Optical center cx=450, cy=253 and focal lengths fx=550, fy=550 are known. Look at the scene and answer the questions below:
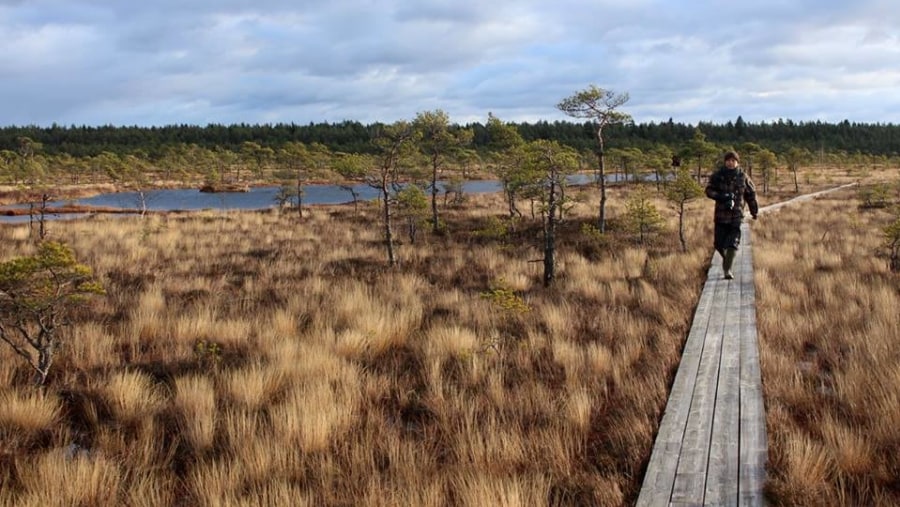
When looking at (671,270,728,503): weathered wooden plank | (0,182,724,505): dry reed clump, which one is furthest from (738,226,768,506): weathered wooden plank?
(0,182,724,505): dry reed clump

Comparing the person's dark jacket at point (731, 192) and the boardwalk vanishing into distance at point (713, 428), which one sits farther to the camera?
the person's dark jacket at point (731, 192)

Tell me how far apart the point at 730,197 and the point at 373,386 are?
6732 mm

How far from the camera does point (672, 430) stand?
3.97 meters

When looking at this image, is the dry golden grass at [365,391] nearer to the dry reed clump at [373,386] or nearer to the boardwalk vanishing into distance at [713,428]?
the dry reed clump at [373,386]

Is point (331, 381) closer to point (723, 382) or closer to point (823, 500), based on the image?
point (723, 382)

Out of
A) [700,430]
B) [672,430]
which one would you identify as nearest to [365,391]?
[672,430]

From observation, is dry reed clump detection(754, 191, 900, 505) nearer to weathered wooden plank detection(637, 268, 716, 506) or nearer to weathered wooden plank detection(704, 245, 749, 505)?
weathered wooden plank detection(704, 245, 749, 505)

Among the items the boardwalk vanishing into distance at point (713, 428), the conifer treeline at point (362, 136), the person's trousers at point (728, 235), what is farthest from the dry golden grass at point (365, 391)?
the conifer treeline at point (362, 136)

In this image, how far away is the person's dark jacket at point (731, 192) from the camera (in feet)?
28.9

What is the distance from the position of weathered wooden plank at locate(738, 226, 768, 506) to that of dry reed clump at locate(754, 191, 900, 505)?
0.07m

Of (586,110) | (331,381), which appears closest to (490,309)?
(331,381)

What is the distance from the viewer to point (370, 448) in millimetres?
3861

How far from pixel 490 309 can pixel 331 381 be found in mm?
3259

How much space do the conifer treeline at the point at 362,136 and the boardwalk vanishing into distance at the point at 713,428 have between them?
80.9 metres
